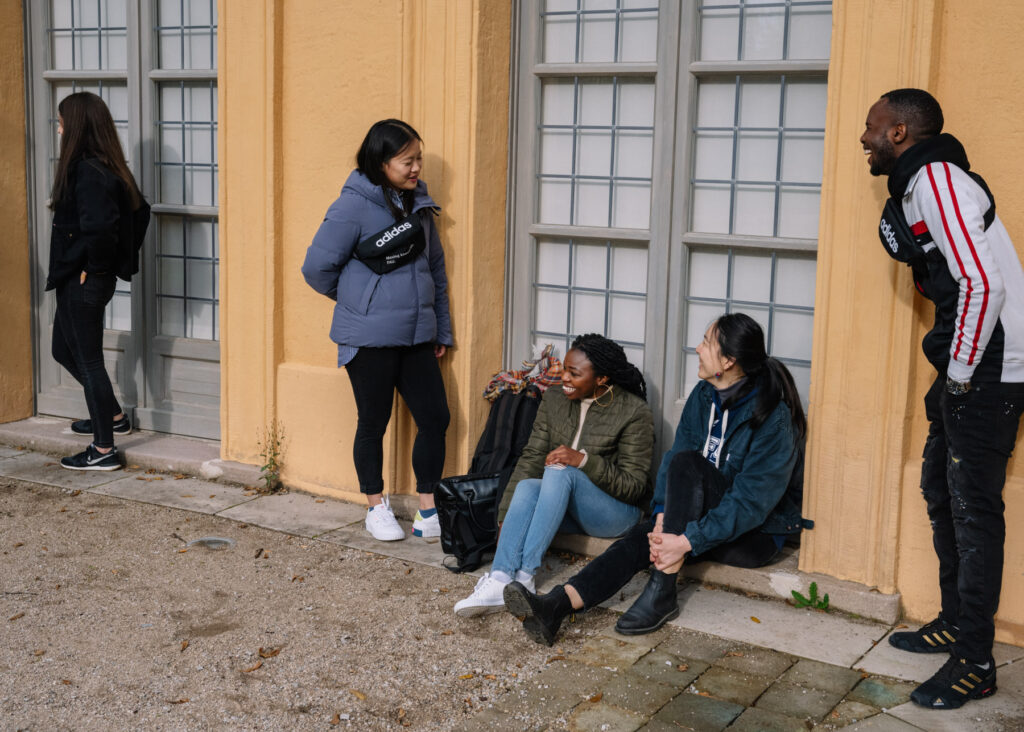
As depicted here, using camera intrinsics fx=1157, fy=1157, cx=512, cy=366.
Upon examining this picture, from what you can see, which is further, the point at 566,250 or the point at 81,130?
the point at 81,130

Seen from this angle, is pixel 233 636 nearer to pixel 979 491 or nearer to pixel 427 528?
pixel 427 528

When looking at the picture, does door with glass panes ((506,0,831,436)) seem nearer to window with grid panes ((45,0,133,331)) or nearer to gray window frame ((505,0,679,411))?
gray window frame ((505,0,679,411))

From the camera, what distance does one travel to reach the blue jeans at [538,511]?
190 inches

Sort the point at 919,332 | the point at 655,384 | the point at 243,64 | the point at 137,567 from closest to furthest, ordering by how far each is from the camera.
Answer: the point at 919,332, the point at 137,567, the point at 655,384, the point at 243,64

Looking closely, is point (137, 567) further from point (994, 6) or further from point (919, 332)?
point (994, 6)

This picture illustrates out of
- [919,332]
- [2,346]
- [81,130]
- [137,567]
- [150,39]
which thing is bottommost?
[137,567]

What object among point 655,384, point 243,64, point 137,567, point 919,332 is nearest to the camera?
point 919,332

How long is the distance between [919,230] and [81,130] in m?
4.63

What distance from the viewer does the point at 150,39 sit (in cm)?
723

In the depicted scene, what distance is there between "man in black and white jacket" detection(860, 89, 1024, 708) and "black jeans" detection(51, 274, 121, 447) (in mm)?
4495

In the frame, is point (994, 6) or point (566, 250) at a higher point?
point (994, 6)

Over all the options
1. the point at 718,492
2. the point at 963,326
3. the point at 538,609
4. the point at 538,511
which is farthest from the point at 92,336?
the point at 963,326

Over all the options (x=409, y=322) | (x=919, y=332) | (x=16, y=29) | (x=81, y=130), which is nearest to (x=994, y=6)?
(x=919, y=332)

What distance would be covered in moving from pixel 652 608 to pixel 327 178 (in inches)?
116
